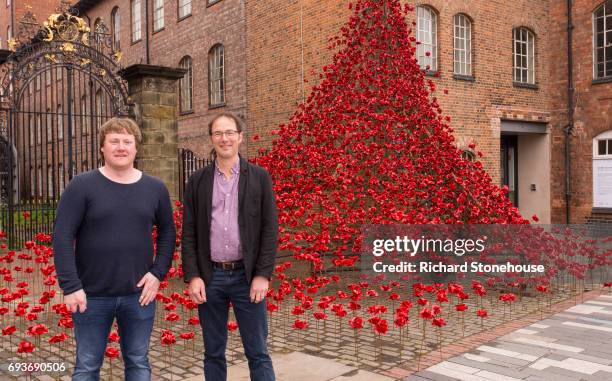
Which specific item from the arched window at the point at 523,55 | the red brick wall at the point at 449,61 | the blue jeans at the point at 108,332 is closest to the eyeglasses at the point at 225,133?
the blue jeans at the point at 108,332

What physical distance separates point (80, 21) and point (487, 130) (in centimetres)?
994

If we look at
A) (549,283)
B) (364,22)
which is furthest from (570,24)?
(549,283)

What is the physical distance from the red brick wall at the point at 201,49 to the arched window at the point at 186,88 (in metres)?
0.23

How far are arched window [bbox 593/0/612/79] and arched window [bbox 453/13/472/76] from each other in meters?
4.08

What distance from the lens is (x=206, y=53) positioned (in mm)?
19156

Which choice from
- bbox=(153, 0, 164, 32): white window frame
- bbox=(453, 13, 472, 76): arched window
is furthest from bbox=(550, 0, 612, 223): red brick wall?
bbox=(153, 0, 164, 32): white window frame

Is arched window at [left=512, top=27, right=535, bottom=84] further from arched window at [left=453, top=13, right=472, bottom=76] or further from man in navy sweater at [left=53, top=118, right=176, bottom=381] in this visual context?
man in navy sweater at [left=53, top=118, right=176, bottom=381]

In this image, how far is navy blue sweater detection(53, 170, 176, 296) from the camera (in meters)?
3.22

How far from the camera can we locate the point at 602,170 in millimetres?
16094

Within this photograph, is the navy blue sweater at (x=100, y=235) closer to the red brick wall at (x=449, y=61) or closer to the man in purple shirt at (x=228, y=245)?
the man in purple shirt at (x=228, y=245)

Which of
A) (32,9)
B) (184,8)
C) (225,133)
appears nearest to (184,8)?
(184,8)

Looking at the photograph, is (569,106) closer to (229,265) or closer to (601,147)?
(601,147)

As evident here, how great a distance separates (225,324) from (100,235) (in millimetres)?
972

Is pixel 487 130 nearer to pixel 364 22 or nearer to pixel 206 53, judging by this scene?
pixel 364 22
